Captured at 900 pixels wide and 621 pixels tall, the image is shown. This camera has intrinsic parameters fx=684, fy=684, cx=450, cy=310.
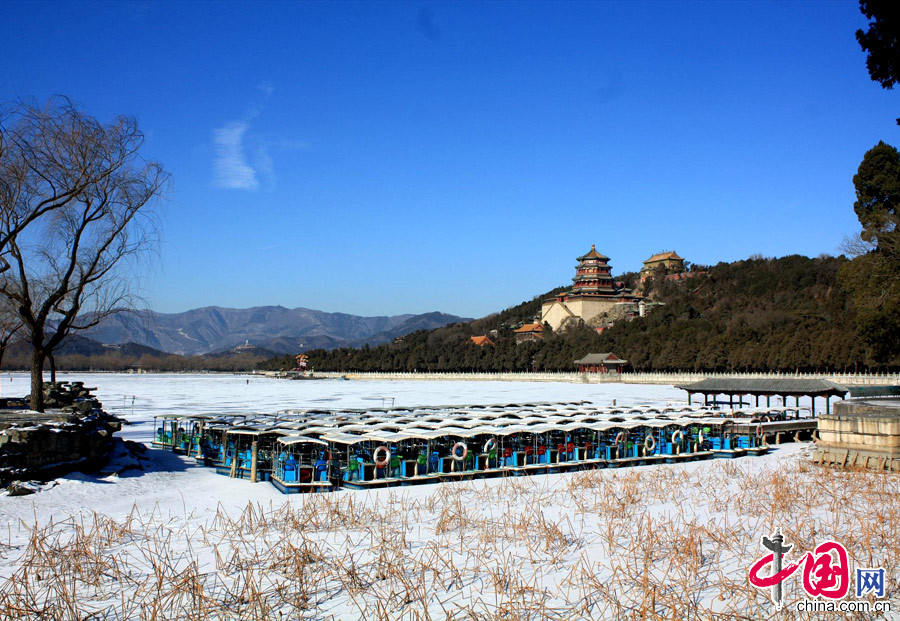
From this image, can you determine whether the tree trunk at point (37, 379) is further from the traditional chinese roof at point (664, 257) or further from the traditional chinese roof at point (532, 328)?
the traditional chinese roof at point (664, 257)

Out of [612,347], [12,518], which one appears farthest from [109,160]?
[612,347]

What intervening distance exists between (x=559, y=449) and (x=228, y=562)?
14.2m

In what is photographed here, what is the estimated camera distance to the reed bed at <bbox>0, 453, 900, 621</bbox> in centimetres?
755

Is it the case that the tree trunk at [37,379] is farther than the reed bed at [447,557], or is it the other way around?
the tree trunk at [37,379]

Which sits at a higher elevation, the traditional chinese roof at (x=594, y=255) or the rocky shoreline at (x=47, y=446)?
the traditional chinese roof at (x=594, y=255)

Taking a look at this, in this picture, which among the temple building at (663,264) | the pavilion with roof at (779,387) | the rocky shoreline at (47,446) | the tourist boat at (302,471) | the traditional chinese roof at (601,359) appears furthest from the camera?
the temple building at (663,264)

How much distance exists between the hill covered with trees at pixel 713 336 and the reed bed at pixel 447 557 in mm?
22794

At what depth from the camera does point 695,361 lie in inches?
2936

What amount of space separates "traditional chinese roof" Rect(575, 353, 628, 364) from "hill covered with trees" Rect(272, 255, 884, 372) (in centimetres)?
135

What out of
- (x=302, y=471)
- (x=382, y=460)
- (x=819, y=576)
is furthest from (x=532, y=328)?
(x=819, y=576)

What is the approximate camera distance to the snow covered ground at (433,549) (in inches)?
300

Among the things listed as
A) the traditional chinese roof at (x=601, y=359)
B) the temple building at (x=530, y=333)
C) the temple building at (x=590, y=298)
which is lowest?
the traditional chinese roof at (x=601, y=359)

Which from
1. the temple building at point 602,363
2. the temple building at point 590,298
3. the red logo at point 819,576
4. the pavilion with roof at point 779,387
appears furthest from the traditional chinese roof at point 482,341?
the red logo at point 819,576

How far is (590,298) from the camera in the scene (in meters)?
123
